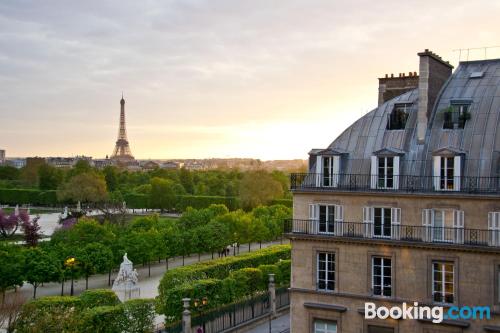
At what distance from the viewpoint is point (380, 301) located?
26.3 metres

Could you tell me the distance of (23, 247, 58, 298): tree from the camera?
4112 centimetres

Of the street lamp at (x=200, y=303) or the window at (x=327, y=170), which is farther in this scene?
the street lamp at (x=200, y=303)

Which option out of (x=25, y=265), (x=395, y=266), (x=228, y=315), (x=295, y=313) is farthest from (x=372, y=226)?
(x=25, y=265)

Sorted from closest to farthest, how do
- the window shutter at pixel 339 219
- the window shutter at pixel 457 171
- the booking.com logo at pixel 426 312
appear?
the booking.com logo at pixel 426 312 → the window shutter at pixel 457 171 → the window shutter at pixel 339 219

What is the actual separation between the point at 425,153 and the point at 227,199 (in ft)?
256

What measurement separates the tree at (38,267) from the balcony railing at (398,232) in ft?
66.8

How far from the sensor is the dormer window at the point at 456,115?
27328 mm

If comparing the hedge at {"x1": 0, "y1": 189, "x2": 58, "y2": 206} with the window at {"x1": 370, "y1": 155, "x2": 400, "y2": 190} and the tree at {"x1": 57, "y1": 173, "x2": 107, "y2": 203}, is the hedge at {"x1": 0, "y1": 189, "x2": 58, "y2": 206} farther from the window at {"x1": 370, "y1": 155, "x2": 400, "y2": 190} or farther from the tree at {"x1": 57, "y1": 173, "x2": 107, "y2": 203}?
the window at {"x1": 370, "y1": 155, "x2": 400, "y2": 190}

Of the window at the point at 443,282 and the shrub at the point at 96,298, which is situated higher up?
the window at the point at 443,282

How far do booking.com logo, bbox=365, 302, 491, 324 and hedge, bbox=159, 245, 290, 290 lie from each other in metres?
14.5

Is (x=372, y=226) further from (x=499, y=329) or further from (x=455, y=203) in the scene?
(x=499, y=329)

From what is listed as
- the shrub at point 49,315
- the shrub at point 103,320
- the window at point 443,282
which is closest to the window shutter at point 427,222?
the window at point 443,282

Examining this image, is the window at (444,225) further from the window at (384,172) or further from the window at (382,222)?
the window at (384,172)

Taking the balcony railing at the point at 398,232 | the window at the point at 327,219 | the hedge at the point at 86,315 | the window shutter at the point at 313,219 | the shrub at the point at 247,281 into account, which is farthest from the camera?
the shrub at the point at 247,281
